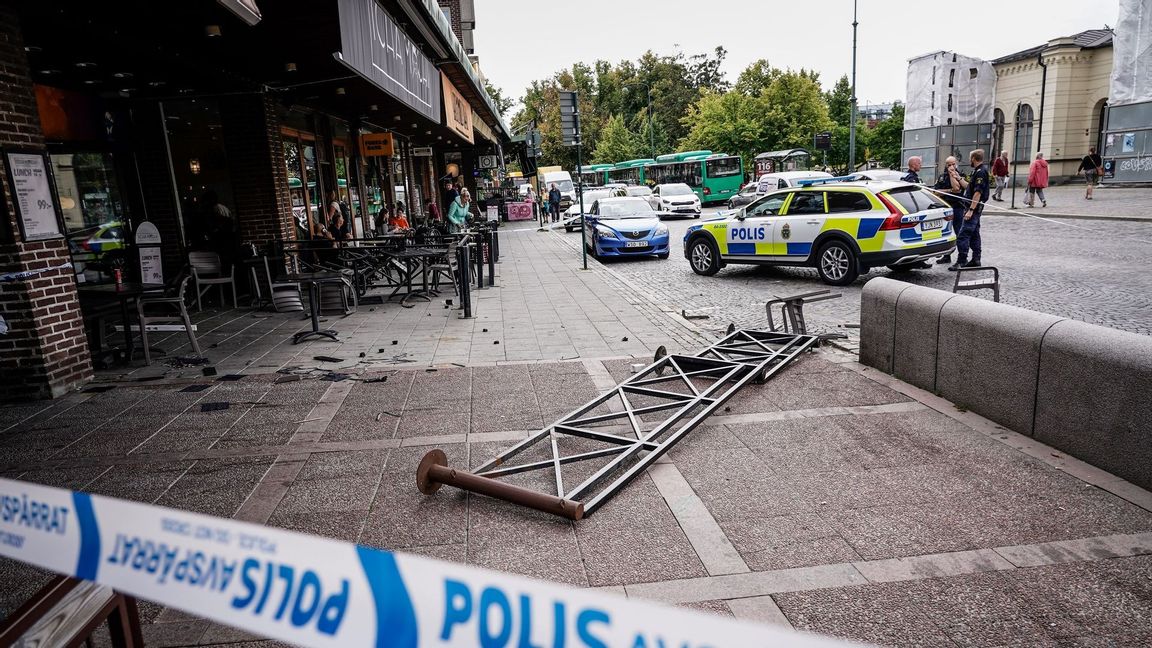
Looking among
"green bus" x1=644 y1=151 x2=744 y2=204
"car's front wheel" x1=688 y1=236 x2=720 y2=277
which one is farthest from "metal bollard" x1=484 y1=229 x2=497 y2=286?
"green bus" x1=644 y1=151 x2=744 y2=204

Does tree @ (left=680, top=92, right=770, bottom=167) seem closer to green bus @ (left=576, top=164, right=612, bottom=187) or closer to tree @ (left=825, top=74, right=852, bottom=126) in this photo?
green bus @ (left=576, top=164, right=612, bottom=187)

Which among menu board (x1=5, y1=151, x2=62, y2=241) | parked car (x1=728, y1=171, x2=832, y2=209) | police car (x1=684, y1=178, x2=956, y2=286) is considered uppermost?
menu board (x1=5, y1=151, x2=62, y2=241)

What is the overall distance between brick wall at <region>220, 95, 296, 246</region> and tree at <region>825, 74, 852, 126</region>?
5629 cm

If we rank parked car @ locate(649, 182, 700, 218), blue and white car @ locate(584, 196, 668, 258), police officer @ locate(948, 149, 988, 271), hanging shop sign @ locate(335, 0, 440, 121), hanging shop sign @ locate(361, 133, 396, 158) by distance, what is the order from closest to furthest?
hanging shop sign @ locate(335, 0, 440, 121), police officer @ locate(948, 149, 988, 271), blue and white car @ locate(584, 196, 668, 258), hanging shop sign @ locate(361, 133, 396, 158), parked car @ locate(649, 182, 700, 218)

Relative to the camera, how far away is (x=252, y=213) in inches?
424

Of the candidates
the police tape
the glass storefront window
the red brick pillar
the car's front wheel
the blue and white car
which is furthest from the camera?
the blue and white car

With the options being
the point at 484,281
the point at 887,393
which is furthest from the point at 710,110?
the point at 887,393

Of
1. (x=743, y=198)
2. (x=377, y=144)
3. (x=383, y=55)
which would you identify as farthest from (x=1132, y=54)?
(x=383, y=55)

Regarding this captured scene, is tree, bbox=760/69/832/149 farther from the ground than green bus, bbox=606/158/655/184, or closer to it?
farther from the ground

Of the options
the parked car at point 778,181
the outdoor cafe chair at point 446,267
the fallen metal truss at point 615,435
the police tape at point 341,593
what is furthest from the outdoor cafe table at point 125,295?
the parked car at point 778,181

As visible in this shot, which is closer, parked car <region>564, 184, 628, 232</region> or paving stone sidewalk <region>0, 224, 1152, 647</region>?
paving stone sidewalk <region>0, 224, 1152, 647</region>

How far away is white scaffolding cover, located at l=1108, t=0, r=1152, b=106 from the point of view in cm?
2578

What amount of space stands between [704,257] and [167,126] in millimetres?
9265

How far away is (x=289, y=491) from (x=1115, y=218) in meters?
19.7
